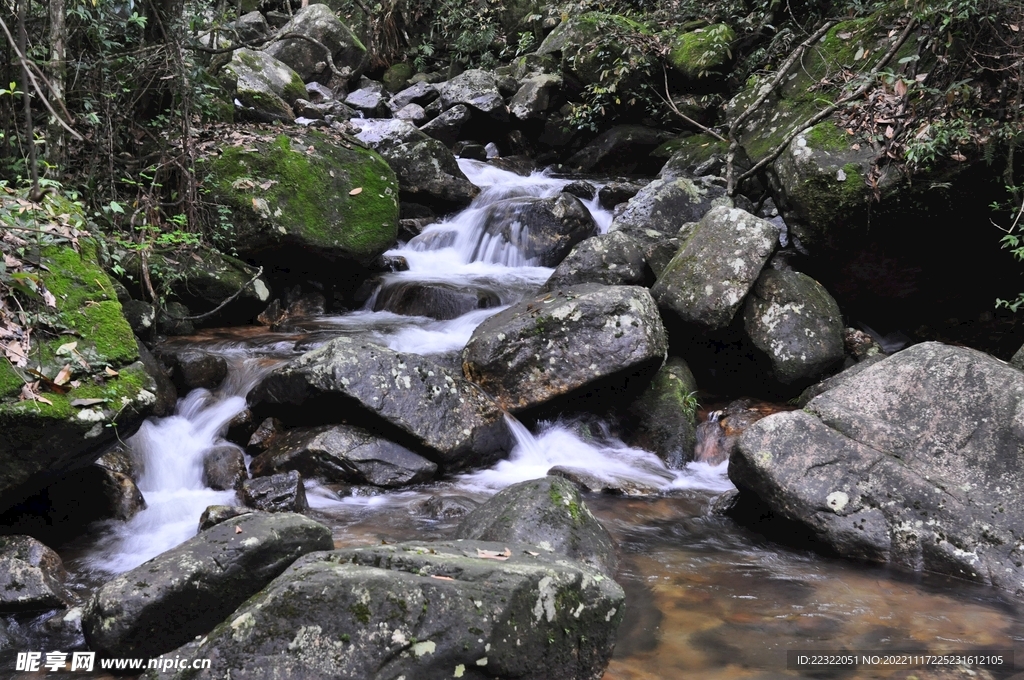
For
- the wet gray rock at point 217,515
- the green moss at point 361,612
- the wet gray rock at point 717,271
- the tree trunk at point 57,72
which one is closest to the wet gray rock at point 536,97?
the wet gray rock at point 717,271

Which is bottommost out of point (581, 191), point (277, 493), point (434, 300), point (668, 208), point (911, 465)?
point (277, 493)

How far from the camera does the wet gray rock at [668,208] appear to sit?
347 inches

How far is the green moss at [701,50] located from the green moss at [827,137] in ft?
15.4

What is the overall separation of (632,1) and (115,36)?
395 inches

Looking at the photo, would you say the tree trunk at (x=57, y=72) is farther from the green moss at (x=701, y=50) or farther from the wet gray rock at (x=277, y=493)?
the green moss at (x=701, y=50)

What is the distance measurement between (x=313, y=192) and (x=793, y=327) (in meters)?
5.33

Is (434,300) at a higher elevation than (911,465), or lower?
lower

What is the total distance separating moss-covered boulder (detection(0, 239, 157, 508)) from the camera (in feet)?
12.3

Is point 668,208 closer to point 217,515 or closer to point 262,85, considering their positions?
point 217,515

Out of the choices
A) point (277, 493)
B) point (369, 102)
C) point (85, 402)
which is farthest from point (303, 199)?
point (369, 102)

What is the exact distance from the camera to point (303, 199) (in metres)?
8.05

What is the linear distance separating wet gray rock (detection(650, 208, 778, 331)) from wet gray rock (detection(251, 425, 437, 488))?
291 centimetres

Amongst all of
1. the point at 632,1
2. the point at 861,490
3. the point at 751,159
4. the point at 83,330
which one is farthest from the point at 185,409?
the point at 632,1

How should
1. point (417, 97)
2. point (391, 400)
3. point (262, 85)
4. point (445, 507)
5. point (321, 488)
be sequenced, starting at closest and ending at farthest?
point (445, 507) < point (321, 488) < point (391, 400) < point (262, 85) < point (417, 97)
